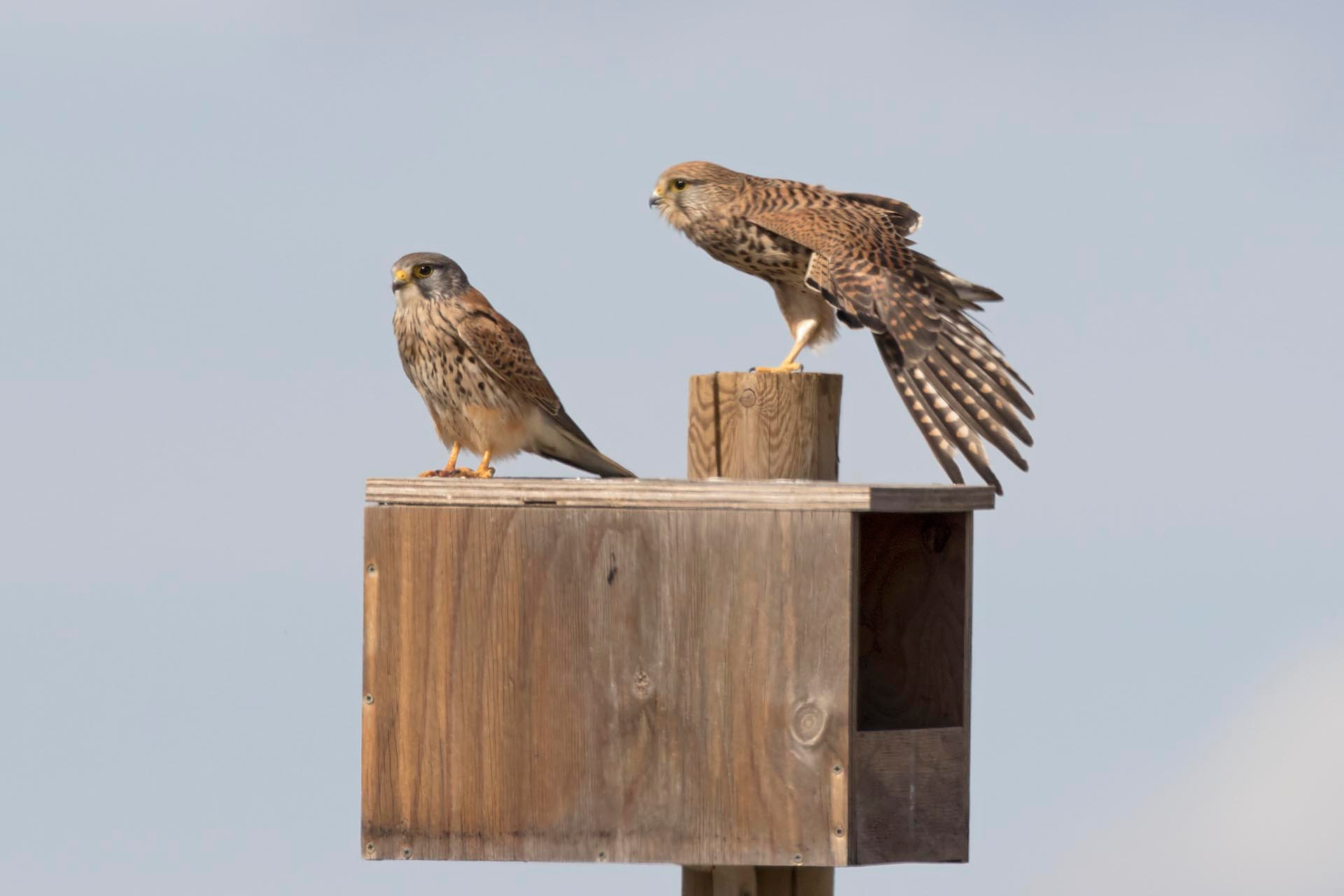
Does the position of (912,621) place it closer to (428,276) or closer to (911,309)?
Answer: (911,309)

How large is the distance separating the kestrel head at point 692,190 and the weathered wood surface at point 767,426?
1.20 m

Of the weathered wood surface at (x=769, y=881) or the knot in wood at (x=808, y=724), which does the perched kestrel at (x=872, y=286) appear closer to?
the knot in wood at (x=808, y=724)

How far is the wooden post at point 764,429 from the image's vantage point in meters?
5.02

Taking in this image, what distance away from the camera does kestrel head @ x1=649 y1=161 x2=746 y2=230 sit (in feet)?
→ 20.3

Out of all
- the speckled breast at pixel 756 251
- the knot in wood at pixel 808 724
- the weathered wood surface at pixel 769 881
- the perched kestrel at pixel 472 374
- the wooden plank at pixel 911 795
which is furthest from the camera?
the speckled breast at pixel 756 251

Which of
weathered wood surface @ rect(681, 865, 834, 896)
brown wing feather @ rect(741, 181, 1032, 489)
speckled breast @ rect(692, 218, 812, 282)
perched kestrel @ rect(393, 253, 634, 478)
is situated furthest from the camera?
speckled breast @ rect(692, 218, 812, 282)

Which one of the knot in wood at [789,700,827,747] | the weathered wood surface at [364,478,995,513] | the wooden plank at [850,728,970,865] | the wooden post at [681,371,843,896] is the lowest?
the wooden plank at [850,728,970,865]

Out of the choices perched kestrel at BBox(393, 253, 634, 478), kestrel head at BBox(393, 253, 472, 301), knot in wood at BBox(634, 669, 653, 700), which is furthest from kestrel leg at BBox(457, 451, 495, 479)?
knot in wood at BBox(634, 669, 653, 700)

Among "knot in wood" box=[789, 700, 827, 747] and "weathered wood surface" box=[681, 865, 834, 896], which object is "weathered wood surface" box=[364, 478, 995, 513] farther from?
"weathered wood surface" box=[681, 865, 834, 896]

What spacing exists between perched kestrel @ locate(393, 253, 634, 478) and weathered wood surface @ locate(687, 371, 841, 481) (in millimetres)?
547

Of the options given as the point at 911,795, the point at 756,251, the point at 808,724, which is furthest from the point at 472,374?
the point at 911,795

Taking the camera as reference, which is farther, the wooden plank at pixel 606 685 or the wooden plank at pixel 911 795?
the wooden plank at pixel 911 795

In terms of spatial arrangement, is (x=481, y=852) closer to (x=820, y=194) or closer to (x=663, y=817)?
(x=663, y=817)

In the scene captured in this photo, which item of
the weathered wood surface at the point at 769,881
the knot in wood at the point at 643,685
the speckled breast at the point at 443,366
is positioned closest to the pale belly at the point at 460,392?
the speckled breast at the point at 443,366
